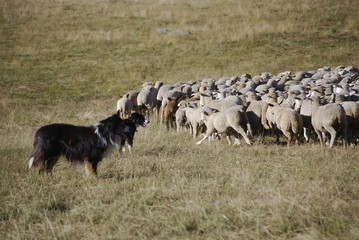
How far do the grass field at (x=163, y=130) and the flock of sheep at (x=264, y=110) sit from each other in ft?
2.39

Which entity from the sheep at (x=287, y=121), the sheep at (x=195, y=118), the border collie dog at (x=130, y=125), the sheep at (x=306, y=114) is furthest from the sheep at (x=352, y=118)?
the border collie dog at (x=130, y=125)

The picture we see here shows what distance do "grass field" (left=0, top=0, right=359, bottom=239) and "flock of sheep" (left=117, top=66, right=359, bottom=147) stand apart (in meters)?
0.73

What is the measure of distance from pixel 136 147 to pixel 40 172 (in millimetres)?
3775

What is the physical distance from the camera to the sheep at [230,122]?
11.0 m

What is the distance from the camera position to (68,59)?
29734 mm

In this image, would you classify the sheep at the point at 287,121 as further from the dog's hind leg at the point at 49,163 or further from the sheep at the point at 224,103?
the dog's hind leg at the point at 49,163

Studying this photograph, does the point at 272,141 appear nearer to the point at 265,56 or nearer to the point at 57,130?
the point at 57,130

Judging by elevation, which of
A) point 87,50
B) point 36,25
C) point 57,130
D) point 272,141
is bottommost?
point 272,141

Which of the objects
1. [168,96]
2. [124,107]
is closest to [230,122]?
[168,96]

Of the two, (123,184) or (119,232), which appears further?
(123,184)

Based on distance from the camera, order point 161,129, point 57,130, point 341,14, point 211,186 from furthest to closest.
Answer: point 341,14 < point 161,129 < point 57,130 < point 211,186

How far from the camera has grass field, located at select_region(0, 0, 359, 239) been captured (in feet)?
17.1

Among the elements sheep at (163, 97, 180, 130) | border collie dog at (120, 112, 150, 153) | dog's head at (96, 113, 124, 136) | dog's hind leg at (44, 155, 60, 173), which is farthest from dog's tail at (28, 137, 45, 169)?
sheep at (163, 97, 180, 130)

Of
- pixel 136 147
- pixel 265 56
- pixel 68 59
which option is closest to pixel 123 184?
pixel 136 147
